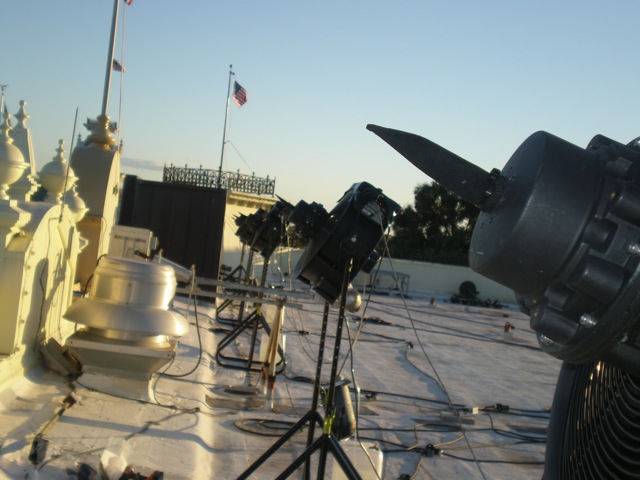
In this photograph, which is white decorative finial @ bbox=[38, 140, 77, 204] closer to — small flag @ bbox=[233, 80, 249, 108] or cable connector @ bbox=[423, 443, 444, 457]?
cable connector @ bbox=[423, 443, 444, 457]

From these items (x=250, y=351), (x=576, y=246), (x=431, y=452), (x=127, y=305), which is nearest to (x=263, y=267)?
(x=250, y=351)

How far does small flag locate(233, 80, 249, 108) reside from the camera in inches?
1364

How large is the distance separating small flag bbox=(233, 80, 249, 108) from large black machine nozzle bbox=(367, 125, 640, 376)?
33.7 metres

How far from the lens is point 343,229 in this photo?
4176mm

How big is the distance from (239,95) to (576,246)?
114 feet

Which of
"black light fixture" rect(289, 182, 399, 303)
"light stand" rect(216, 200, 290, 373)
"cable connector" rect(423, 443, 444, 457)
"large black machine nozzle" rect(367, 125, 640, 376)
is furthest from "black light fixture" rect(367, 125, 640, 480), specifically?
"light stand" rect(216, 200, 290, 373)

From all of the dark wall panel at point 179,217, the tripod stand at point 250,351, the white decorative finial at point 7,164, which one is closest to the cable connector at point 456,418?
the tripod stand at point 250,351

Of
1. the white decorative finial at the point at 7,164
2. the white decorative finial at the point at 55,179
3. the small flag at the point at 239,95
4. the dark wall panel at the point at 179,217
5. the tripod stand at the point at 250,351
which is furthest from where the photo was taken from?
the small flag at the point at 239,95

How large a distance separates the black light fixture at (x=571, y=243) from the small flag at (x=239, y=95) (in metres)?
33.6

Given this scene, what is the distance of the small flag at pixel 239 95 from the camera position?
34.6 metres

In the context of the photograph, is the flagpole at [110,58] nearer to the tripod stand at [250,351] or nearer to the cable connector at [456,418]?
the tripod stand at [250,351]

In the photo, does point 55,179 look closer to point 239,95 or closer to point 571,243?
point 571,243

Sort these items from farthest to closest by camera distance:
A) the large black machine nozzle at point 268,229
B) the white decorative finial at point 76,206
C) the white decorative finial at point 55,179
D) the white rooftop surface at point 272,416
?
the large black machine nozzle at point 268,229
the white decorative finial at point 76,206
the white decorative finial at point 55,179
the white rooftop surface at point 272,416

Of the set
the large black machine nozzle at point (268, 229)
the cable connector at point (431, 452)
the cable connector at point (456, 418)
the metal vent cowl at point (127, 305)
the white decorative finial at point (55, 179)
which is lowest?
the cable connector at point (456, 418)
